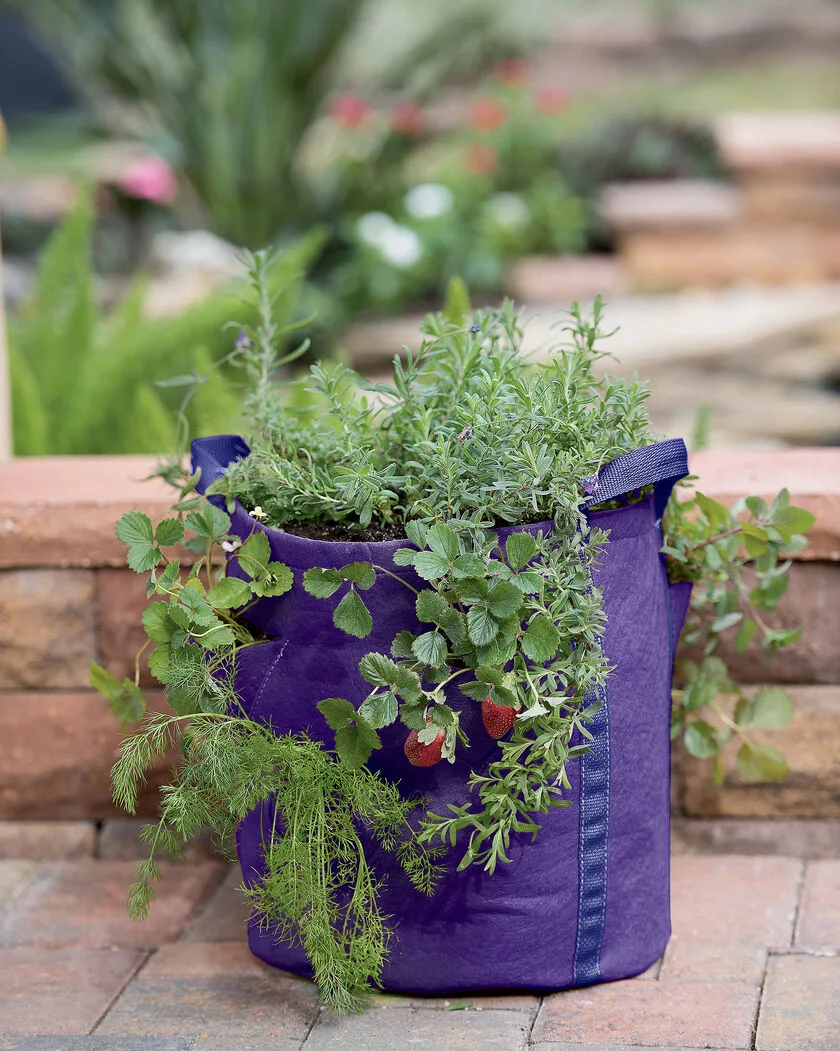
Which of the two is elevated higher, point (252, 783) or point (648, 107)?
point (648, 107)

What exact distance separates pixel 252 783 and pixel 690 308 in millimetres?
3706

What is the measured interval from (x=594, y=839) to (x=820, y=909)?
44cm

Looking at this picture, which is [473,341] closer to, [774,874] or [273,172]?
[774,874]

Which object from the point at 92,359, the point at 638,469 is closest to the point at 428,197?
the point at 92,359

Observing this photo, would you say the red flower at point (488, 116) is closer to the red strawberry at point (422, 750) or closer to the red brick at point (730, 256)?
the red brick at point (730, 256)

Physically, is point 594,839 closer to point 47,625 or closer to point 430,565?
point 430,565

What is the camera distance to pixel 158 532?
1.40 meters

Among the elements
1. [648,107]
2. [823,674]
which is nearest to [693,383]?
[823,674]

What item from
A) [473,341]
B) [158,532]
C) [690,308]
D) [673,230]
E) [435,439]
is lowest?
[158,532]

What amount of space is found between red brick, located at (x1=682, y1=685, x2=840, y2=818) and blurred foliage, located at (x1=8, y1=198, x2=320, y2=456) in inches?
49.0

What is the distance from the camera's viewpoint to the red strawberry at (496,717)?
4.20ft

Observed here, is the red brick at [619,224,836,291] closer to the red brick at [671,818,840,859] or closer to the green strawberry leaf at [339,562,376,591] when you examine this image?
the red brick at [671,818,840,859]

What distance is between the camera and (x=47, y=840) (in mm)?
1945

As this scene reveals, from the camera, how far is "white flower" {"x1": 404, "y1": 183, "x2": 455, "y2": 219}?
5723mm
